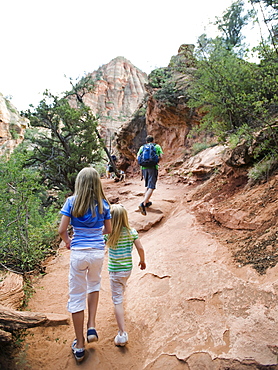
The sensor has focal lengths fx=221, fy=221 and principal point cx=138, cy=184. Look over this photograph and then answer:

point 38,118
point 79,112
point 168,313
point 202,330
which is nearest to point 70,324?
point 168,313

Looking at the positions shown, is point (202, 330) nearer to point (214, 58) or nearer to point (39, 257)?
point (39, 257)

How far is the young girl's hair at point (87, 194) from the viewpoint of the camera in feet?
7.38

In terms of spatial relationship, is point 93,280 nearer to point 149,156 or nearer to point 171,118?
point 149,156

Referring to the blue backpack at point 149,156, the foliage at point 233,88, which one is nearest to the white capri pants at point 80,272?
the blue backpack at point 149,156

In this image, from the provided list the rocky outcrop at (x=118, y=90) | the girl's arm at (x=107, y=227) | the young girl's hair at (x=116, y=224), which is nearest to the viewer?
the girl's arm at (x=107, y=227)

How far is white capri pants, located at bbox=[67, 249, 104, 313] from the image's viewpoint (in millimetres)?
2152

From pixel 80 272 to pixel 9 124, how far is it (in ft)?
93.7

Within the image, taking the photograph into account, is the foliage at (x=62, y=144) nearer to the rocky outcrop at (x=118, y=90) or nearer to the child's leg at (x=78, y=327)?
the child's leg at (x=78, y=327)

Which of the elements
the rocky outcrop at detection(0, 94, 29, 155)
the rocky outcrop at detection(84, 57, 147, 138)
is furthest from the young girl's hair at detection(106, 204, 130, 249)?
the rocky outcrop at detection(84, 57, 147, 138)

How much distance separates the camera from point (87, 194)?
7.52 feet

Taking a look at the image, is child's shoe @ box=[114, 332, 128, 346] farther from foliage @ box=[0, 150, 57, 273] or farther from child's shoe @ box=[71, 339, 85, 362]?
foliage @ box=[0, 150, 57, 273]

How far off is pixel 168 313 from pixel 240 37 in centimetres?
1846

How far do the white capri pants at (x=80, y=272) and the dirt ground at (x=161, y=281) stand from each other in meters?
0.50

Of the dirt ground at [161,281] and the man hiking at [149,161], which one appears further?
the man hiking at [149,161]
